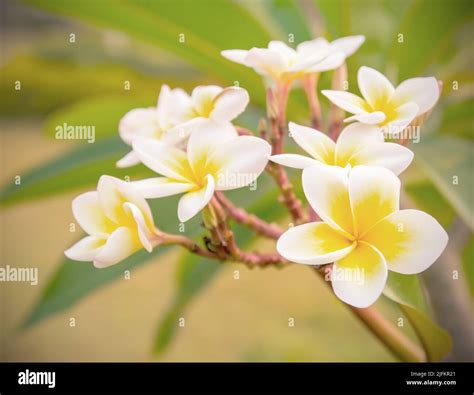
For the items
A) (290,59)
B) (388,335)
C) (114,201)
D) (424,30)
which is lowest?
(388,335)

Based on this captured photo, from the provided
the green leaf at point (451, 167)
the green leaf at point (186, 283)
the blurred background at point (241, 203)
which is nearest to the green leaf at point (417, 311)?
the blurred background at point (241, 203)

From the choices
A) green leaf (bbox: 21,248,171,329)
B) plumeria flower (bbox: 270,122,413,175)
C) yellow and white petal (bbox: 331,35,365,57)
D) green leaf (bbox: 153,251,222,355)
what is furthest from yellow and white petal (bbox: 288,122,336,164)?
green leaf (bbox: 153,251,222,355)

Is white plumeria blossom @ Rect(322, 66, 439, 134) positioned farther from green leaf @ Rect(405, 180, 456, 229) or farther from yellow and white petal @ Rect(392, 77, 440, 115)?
green leaf @ Rect(405, 180, 456, 229)

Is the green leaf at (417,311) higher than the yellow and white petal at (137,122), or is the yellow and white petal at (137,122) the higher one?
the yellow and white petal at (137,122)

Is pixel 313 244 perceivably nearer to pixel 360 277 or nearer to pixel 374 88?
pixel 360 277

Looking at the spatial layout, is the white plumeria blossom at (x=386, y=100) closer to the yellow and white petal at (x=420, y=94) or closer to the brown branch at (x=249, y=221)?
the yellow and white petal at (x=420, y=94)

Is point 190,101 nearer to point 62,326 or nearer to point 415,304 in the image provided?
point 415,304

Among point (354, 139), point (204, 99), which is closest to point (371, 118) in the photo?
point (354, 139)
